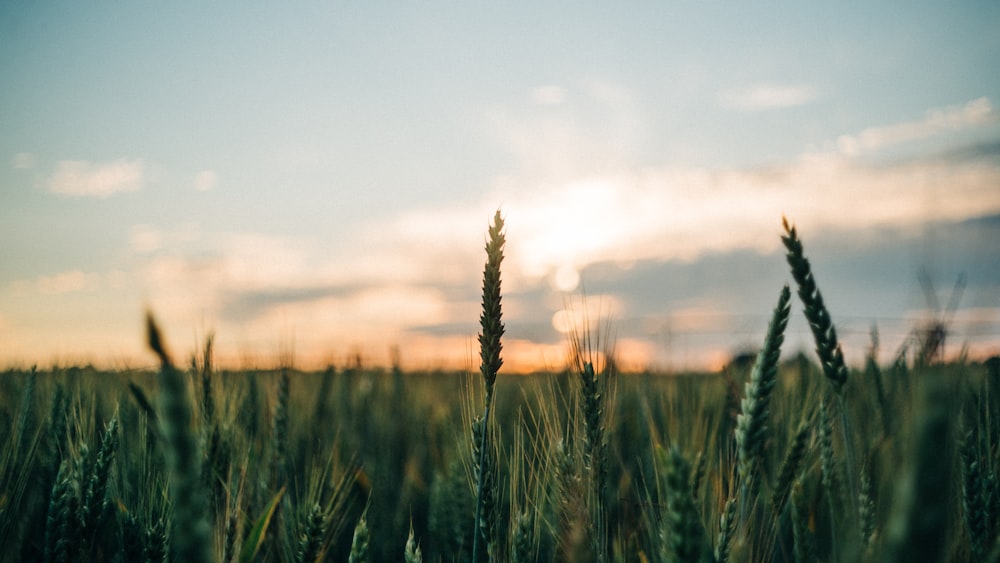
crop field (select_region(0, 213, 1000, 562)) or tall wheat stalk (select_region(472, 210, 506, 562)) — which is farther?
tall wheat stalk (select_region(472, 210, 506, 562))

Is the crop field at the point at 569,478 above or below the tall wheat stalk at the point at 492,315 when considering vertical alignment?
below

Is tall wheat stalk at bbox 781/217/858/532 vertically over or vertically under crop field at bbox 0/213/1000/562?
over

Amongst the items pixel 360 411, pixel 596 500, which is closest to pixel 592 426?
pixel 596 500

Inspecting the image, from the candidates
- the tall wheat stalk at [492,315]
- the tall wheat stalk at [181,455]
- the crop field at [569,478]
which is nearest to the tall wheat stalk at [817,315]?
the crop field at [569,478]

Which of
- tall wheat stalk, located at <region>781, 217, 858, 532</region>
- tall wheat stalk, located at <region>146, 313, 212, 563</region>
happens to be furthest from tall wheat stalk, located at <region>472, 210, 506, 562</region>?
tall wheat stalk, located at <region>146, 313, 212, 563</region>

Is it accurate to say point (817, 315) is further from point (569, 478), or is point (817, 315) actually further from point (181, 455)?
point (181, 455)

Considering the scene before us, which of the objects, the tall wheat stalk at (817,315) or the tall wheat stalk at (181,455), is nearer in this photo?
the tall wheat stalk at (181,455)

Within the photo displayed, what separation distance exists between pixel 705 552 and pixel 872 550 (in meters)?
0.35

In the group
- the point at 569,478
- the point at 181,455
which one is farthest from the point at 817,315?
the point at 181,455

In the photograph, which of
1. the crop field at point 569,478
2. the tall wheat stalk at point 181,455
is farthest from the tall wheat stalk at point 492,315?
the tall wheat stalk at point 181,455

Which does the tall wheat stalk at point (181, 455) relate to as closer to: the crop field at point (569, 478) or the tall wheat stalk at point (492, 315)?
the crop field at point (569, 478)

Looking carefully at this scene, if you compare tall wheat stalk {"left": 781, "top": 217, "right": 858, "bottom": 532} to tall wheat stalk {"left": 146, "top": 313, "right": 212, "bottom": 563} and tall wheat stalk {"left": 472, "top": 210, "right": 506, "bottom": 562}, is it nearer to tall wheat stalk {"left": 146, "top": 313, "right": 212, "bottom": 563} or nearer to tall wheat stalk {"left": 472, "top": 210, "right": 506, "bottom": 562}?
tall wheat stalk {"left": 472, "top": 210, "right": 506, "bottom": 562}

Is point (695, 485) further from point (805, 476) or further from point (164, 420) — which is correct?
point (164, 420)

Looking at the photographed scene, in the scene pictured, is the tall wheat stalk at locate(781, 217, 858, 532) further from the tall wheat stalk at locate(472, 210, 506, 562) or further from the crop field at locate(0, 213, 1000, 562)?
the tall wheat stalk at locate(472, 210, 506, 562)
